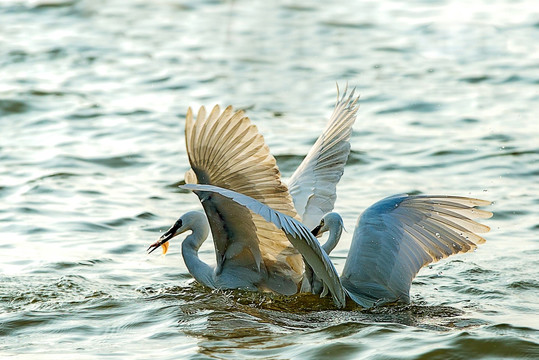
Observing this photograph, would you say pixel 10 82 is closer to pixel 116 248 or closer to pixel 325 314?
pixel 116 248

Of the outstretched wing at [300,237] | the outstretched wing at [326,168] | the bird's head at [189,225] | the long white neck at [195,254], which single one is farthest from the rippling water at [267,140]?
the outstretched wing at [326,168]

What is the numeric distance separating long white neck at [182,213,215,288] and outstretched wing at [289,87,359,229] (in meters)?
0.79

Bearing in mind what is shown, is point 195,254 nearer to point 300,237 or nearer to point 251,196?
point 251,196

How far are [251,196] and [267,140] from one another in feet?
14.6

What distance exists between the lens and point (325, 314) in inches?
255

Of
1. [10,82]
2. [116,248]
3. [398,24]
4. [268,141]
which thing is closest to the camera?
[116,248]

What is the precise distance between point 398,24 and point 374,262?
1015cm

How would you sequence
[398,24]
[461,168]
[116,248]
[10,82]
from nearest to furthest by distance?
[116,248], [461,168], [10,82], [398,24]

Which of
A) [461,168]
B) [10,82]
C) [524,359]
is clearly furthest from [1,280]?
[10,82]

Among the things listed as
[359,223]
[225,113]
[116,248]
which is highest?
[225,113]

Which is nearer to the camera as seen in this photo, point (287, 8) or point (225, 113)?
point (225, 113)

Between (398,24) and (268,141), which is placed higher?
(398,24)

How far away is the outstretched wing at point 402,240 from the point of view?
6492 millimetres

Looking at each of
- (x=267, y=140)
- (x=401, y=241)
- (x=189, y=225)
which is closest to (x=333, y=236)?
(x=401, y=241)
